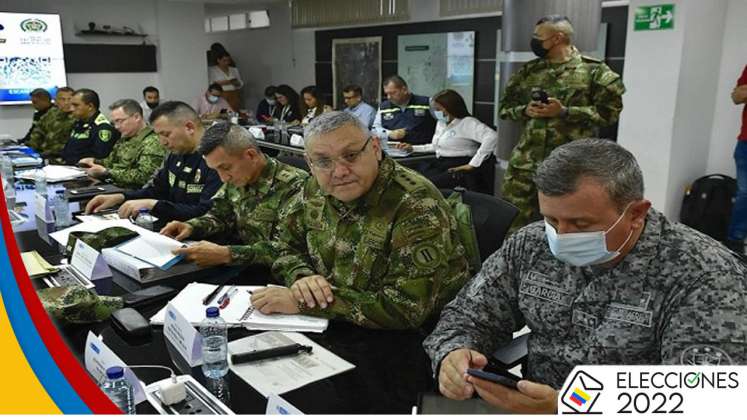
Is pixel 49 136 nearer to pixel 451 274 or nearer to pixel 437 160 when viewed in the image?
pixel 437 160

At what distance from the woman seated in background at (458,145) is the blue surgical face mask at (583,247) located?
321 cm

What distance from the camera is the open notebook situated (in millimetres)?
1395

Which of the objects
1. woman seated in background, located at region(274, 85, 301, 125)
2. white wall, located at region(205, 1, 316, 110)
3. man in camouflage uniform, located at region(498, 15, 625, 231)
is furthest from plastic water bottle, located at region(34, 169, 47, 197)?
white wall, located at region(205, 1, 316, 110)

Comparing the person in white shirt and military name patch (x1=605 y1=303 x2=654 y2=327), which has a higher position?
the person in white shirt

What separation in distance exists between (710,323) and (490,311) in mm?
461

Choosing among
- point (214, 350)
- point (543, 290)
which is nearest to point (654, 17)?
point (543, 290)

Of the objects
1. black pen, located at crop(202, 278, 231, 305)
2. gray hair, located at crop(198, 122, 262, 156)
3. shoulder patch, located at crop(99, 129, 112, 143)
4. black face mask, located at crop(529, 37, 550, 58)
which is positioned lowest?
black pen, located at crop(202, 278, 231, 305)

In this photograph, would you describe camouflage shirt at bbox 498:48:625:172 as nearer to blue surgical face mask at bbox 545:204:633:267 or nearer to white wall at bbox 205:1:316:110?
blue surgical face mask at bbox 545:204:633:267

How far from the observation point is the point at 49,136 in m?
5.43

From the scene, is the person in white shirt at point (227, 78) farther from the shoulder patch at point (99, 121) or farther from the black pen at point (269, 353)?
the black pen at point (269, 353)

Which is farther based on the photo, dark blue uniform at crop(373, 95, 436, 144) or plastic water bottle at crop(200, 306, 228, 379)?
dark blue uniform at crop(373, 95, 436, 144)

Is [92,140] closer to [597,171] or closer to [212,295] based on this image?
[212,295]

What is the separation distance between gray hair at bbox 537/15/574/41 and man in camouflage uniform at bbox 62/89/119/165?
3.16 meters

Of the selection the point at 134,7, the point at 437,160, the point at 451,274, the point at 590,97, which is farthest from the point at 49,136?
the point at 451,274
